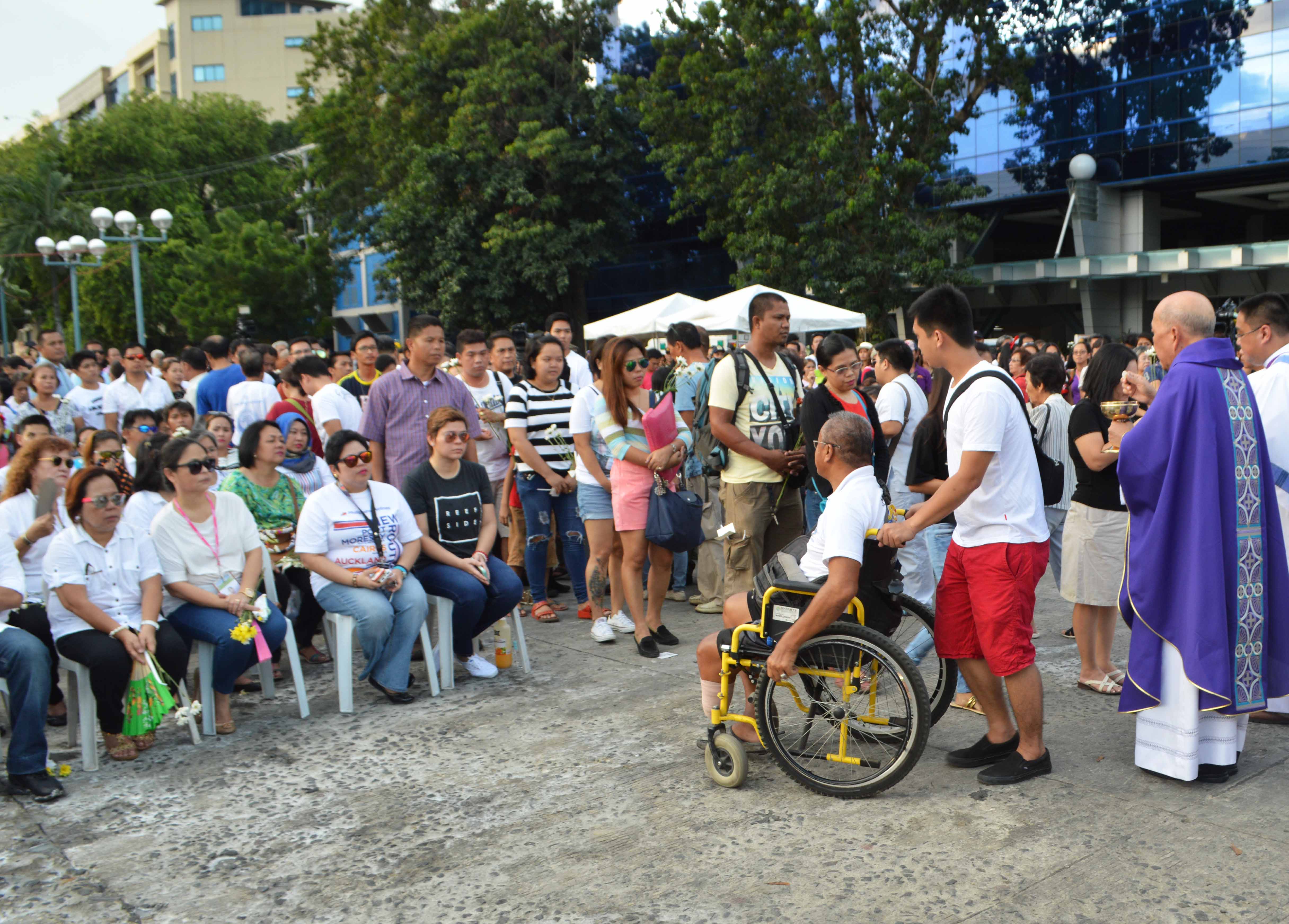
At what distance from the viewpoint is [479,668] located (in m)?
5.79

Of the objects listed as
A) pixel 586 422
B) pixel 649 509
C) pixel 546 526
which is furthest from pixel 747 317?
pixel 649 509

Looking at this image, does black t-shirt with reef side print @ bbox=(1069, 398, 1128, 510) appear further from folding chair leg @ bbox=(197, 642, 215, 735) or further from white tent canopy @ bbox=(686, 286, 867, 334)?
white tent canopy @ bbox=(686, 286, 867, 334)

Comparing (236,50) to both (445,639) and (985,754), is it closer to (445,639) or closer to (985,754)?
(445,639)

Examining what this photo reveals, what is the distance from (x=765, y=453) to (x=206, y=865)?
3353 millimetres

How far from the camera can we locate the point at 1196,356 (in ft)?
13.1

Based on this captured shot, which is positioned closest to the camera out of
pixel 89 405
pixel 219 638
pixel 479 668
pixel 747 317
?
pixel 219 638

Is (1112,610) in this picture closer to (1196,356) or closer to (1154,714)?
(1154,714)

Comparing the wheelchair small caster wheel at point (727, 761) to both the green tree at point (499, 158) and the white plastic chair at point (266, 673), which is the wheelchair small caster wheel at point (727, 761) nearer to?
the white plastic chair at point (266, 673)

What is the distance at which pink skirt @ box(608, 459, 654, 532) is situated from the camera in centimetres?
614

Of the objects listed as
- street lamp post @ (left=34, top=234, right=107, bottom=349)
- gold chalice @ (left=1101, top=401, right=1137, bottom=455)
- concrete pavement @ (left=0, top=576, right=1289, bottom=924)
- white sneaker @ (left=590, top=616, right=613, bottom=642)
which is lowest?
concrete pavement @ (left=0, top=576, right=1289, bottom=924)

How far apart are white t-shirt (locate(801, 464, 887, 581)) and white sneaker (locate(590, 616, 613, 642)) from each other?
97.2 inches

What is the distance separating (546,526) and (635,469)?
111 cm

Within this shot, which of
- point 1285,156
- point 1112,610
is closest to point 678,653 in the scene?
point 1112,610

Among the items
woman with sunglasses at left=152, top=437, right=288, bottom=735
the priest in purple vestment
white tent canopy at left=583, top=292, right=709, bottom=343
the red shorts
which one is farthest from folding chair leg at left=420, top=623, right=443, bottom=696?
white tent canopy at left=583, top=292, right=709, bottom=343
